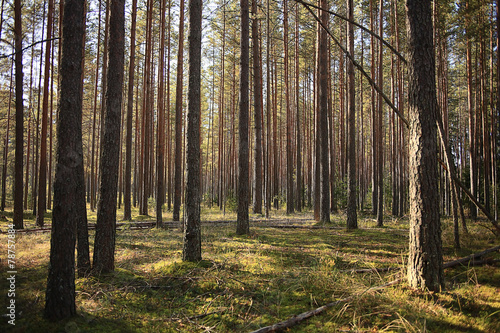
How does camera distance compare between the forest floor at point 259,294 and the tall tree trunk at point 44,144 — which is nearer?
the forest floor at point 259,294

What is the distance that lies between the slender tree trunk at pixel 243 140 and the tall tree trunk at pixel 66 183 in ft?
19.8

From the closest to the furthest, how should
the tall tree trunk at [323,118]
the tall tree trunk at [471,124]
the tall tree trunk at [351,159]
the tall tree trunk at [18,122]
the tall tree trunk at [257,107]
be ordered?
the tall tree trunk at [351,159] < the tall tree trunk at [18,122] < the tall tree trunk at [323,118] < the tall tree trunk at [257,107] < the tall tree trunk at [471,124]

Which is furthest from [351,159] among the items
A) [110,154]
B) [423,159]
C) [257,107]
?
[110,154]

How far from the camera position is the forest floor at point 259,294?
3281mm

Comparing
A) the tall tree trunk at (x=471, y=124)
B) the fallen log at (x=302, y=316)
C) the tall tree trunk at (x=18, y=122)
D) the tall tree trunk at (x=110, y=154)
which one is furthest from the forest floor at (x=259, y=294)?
the tall tree trunk at (x=471, y=124)

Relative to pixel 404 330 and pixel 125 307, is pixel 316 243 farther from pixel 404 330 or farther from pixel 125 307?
pixel 125 307

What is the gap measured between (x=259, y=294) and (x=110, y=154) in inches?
147

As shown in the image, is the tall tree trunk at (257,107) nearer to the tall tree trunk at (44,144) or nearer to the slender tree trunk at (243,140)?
the slender tree trunk at (243,140)

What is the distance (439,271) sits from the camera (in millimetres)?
3725

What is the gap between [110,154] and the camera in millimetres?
5309

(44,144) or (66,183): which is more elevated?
(44,144)

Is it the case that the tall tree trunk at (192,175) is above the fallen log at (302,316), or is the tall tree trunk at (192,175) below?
above

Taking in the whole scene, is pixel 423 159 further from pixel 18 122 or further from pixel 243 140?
pixel 18 122

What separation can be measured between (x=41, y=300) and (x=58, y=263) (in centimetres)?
128
